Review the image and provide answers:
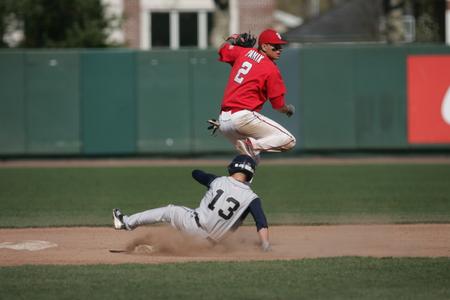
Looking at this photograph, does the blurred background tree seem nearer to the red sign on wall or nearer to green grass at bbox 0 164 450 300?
green grass at bbox 0 164 450 300

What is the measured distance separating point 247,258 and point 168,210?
2.91 feet

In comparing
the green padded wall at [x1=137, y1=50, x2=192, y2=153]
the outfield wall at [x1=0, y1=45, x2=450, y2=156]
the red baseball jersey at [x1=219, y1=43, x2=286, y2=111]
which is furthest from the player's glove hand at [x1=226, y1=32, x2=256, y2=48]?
the green padded wall at [x1=137, y1=50, x2=192, y2=153]

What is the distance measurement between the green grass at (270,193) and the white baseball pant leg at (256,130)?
87.9 inches

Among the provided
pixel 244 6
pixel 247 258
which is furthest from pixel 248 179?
pixel 244 6

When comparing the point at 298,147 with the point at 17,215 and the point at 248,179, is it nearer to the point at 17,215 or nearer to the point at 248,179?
the point at 17,215

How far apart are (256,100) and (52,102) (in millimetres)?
Answer: 12353

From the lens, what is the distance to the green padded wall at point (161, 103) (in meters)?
21.6

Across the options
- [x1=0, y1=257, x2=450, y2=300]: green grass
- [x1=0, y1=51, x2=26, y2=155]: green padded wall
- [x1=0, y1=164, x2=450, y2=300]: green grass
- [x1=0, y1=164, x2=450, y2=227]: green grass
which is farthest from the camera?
[x1=0, y1=51, x2=26, y2=155]: green padded wall

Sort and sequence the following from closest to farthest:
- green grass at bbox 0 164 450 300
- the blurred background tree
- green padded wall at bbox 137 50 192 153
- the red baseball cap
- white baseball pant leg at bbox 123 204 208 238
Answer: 1. green grass at bbox 0 164 450 300
2. white baseball pant leg at bbox 123 204 208 238
3. the red baseball cap
4. green padded wall at bbox 137 50 192 153
5. the blurred background tree

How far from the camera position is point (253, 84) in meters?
9.80

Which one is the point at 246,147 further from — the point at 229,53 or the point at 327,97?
the point at 327,97

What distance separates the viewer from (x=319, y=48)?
21.8m

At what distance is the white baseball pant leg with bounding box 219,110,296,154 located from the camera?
32.3ft

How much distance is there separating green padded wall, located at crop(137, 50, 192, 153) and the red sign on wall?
5.06 metres
